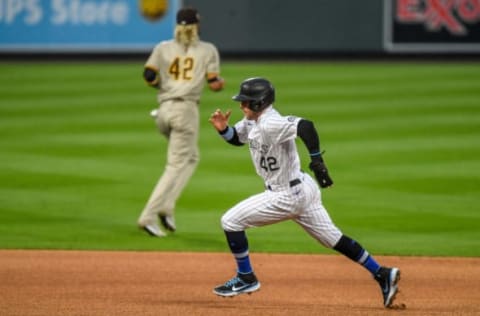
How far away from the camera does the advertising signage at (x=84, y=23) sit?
2795cm

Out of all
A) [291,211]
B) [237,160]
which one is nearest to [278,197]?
[291,211]

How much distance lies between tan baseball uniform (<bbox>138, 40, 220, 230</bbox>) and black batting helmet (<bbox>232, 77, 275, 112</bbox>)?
3.08m

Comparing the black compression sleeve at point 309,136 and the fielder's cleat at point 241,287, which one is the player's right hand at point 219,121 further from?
the fielder's cleat at point 241,287

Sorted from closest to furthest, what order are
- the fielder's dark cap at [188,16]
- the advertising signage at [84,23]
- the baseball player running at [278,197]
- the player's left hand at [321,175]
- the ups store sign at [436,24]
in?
the player's left hand at [321,175]
the baseball player running at [278,197]
the fielder's dark cap at [188,16]
the ups store sign at [436,24]
the advertising signage at [84,23]

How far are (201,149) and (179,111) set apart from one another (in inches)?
223

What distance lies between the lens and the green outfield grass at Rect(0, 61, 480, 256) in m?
11.5

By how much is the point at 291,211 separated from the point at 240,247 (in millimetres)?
444

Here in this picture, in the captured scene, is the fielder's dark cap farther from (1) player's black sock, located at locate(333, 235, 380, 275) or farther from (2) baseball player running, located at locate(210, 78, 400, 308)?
(1) player's black sock, located at locate(333, 235, 380, 275)

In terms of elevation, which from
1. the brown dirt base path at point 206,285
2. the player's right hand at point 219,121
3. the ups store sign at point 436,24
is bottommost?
the ups store sign at point 436,24

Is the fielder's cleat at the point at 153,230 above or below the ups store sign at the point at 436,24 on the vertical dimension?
above

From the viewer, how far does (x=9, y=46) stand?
28.2 metres

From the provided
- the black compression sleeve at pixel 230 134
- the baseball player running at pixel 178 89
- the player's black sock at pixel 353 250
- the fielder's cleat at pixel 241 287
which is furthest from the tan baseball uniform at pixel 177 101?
the player's black sock at pixel 353 250

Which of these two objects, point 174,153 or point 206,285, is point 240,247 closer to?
point 206,285

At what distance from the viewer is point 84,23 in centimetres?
2791
